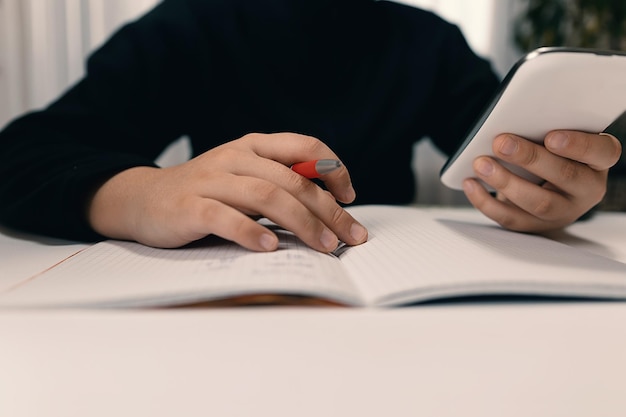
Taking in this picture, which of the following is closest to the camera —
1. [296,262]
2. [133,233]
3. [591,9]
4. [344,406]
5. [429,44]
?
[344,406]

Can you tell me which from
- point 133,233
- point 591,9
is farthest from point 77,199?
point 591,9

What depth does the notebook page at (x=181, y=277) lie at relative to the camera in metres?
0.28

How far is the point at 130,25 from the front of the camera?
803 mm

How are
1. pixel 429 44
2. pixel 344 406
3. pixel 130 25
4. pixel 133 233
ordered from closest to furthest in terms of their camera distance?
1. pixel 344 406
2. pixel 133 233
3. pixel 130 25
4. pixel 429 44

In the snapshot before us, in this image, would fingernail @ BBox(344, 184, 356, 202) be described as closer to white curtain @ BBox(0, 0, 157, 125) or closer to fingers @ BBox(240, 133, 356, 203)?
fingers @ BBox(240, 133, 356, 203)

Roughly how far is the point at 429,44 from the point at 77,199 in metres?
0.67

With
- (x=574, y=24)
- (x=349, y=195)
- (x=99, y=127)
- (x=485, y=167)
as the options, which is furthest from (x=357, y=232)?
(x=574, y=24)

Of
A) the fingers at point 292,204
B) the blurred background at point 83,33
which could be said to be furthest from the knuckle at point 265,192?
the blurred background at point 83,33

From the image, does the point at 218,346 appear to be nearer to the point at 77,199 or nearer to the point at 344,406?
the point at 344,406

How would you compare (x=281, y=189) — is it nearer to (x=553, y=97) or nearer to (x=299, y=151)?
(x=299, y=151)

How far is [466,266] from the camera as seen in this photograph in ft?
1.07

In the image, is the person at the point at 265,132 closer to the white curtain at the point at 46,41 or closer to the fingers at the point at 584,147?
the fingers at the point at 584,147

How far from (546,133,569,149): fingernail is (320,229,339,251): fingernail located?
0.22 meters

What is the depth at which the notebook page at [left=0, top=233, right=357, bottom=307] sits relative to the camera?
28 cm
